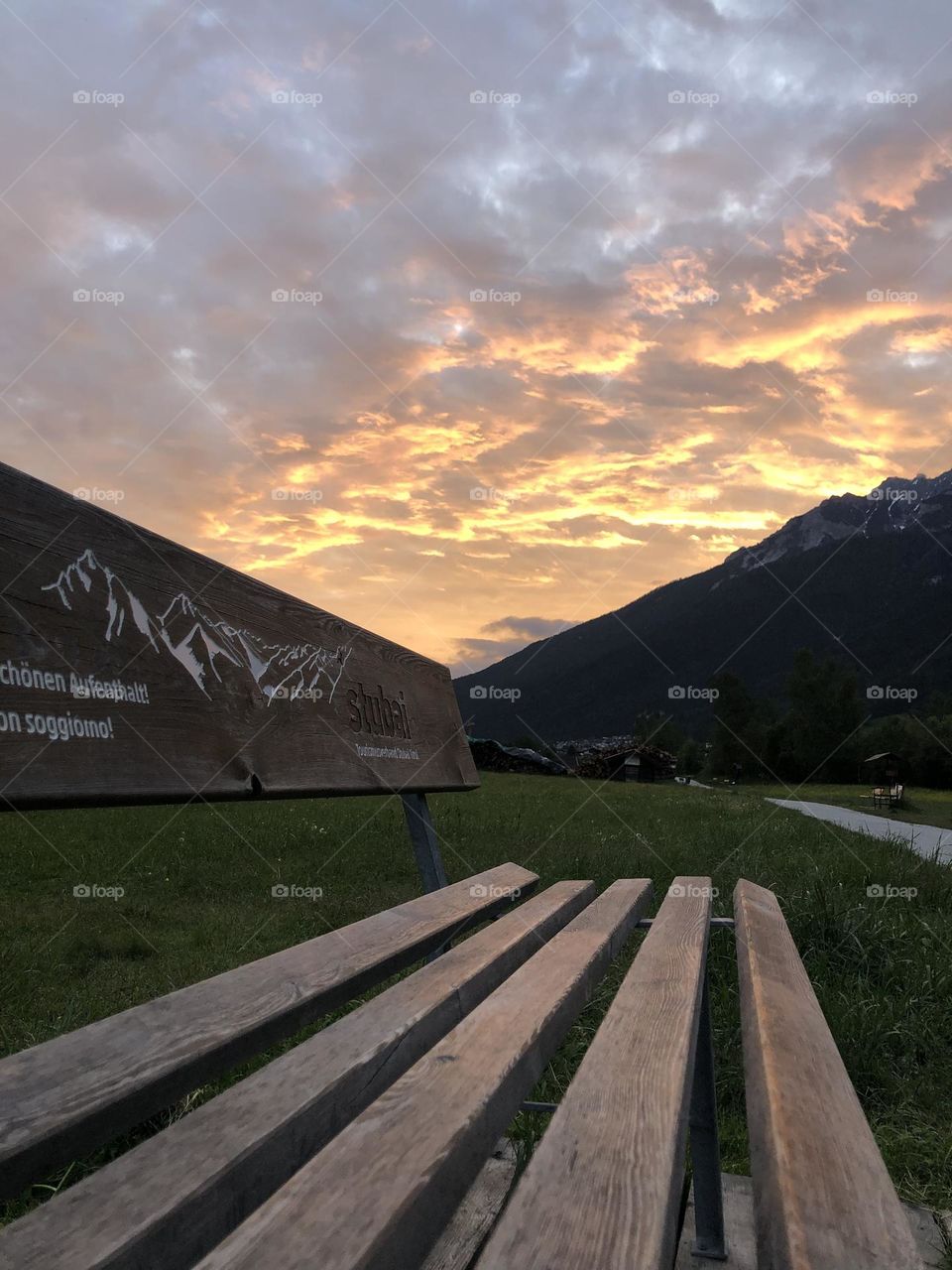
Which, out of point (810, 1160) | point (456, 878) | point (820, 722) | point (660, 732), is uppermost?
point (660, 732)

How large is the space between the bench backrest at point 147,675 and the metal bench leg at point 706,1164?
4.20 ft

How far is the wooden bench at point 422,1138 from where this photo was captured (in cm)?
77

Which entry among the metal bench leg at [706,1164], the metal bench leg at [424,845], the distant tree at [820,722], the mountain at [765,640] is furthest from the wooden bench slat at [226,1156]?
the mountain at [765,640]

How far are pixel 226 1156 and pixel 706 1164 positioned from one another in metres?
1.90

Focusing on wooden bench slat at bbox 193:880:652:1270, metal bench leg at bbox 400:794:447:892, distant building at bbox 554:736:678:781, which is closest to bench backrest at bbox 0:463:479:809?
metal bench leg at bbox 400:794:447:892

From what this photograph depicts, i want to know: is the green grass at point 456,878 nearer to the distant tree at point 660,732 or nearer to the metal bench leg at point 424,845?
the metal bench leg at point 424,845

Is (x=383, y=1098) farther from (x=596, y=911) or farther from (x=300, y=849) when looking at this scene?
(x=300, y=849)

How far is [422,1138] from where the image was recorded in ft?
3.07

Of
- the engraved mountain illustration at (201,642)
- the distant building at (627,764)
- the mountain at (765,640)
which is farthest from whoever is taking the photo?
the mountain at (765,640)

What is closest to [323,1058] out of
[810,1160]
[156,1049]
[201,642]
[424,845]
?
[156,1049]

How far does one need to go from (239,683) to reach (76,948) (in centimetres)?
301

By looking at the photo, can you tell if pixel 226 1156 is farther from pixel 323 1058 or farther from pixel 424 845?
pixel 424 845

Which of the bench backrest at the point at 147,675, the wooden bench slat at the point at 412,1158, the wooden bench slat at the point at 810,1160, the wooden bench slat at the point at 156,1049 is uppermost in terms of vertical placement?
the bench backrest at the point at 147,675

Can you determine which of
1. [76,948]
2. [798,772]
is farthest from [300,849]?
[798,772]
